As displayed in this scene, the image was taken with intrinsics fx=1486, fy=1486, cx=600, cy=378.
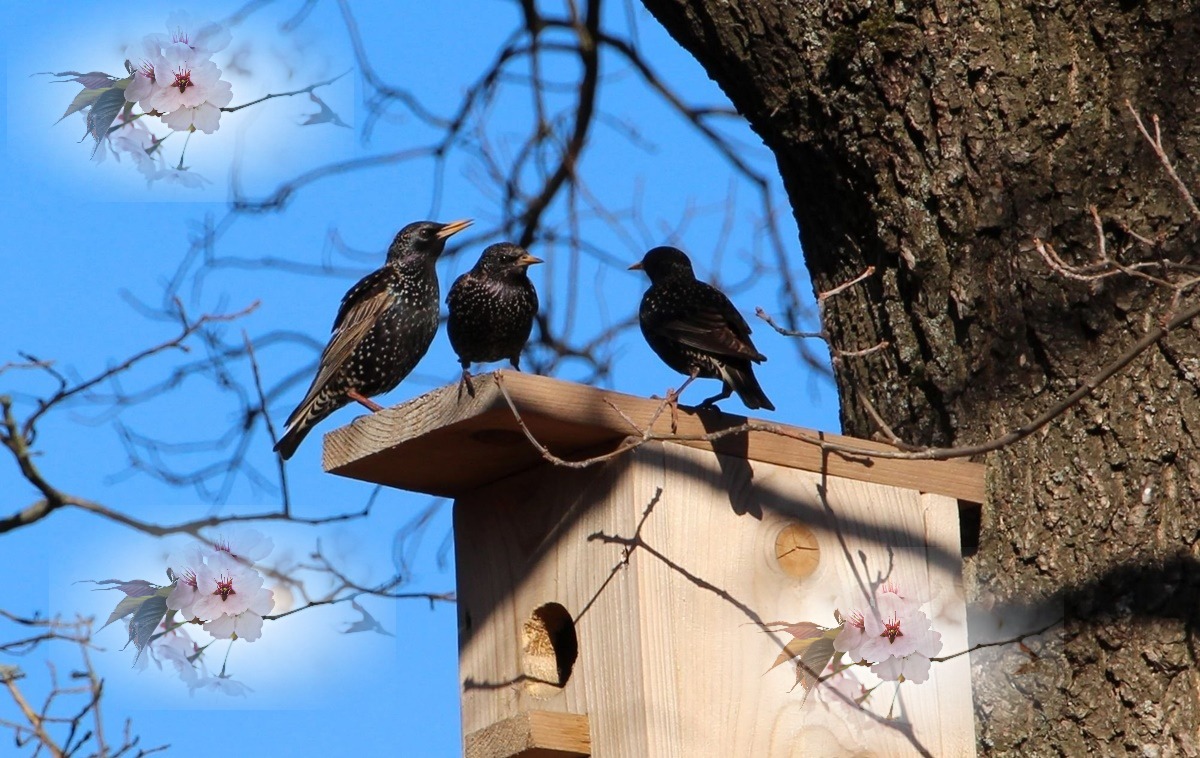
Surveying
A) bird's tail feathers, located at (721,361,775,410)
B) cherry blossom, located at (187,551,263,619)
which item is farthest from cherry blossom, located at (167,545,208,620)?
bird's tail feathers, located at (721,361,775,410)

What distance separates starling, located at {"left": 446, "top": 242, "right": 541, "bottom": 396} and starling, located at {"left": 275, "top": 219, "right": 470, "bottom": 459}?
7.5 inches

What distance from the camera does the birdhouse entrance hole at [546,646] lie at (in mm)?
2652

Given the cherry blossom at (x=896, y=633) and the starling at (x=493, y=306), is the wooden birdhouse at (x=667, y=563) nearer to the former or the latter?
the cherry blossom at (x=896, y=633)

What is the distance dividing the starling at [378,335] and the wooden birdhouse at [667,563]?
121 cm

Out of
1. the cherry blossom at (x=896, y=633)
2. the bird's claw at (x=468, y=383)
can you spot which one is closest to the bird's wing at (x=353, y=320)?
the bird's claw at (x=468, y=383)

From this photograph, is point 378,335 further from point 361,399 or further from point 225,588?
point 225,588

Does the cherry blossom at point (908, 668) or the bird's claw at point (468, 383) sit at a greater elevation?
the bird's claw at point (468, 383)

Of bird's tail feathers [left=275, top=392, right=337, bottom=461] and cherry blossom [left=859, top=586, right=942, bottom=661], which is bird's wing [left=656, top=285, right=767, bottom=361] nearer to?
cherry blossom [left=859, top=586, right=942, bottom=661]

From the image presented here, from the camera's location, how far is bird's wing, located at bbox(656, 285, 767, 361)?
3.02m

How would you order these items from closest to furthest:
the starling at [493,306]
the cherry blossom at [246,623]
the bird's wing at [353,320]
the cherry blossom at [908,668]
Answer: the cherry blossom at [908,668], the cherry blossom at [246,623], the starling at [493,306], the bird's wing at [353,320]

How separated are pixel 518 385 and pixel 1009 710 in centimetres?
100

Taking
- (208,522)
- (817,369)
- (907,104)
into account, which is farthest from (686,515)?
(817,369)

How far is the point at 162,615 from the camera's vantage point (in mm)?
2941

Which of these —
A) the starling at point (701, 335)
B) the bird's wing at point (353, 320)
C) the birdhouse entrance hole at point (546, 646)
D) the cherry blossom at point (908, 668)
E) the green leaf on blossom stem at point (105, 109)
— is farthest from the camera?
the bird's wing at point (353, 320)
